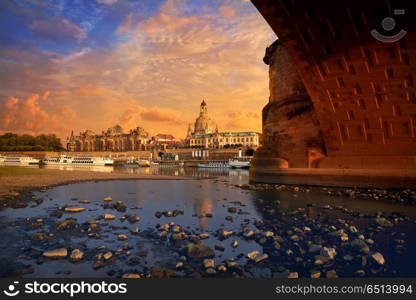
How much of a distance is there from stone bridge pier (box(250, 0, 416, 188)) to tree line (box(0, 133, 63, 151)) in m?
167

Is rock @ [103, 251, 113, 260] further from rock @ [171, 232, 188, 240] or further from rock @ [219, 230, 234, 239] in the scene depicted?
rock @ [219, 230, 234, 239]

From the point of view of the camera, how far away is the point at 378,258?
4.75 meters

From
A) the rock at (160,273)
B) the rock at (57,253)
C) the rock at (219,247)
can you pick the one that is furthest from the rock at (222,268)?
the rock at (57,253)

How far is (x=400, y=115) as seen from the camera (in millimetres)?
15148

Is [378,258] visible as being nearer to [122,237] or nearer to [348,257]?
[348,257]

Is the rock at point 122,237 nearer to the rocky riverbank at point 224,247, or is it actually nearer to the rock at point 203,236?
the rocky riverbank at point 224,247

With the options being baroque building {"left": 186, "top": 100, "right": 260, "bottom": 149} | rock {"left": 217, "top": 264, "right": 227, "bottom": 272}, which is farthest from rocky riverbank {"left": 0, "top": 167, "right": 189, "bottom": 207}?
baroque building {"left": 186, "top": 100, "right": 260, "bottom": 149}

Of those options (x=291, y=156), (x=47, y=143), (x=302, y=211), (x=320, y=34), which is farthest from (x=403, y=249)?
(x=47, y=143)

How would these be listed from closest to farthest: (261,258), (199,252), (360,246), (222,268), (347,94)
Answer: (222,268) → (261,258) → (199,252) → (360,246) → (347,94)

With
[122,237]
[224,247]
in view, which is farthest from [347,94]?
[122,237]

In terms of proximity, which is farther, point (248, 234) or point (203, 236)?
point (248, 234)

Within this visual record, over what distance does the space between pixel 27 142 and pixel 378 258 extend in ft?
616

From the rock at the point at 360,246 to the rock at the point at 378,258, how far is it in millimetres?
339

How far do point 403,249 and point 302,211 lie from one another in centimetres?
437
